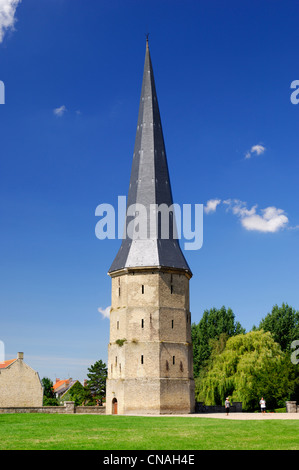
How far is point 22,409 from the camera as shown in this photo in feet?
112

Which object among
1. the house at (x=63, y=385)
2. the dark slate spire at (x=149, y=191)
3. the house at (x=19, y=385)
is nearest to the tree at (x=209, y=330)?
the house at (x=19, y=385)

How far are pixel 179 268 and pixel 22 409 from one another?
15842 mm

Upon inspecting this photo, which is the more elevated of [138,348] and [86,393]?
[138,348]

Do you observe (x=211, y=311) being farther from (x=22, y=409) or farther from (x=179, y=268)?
(x=22, y=409)

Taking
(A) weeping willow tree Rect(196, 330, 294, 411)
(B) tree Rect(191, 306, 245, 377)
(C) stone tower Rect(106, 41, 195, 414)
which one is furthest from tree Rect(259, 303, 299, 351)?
(C) stone tower Rect(106, 41, 195, 414)

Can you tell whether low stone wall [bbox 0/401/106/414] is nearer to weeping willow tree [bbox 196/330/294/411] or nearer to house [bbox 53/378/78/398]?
weeping willow tree [bbox 196/330/294/411]

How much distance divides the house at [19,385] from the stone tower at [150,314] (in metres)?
22.1

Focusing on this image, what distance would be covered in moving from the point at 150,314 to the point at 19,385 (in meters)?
27.4

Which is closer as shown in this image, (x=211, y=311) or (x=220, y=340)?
(x=220, y=340)

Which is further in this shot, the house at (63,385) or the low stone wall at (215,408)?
the house at (63,385)

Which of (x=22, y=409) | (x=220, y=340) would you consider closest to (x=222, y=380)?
(x=220, y=340)

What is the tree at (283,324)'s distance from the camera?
5909 cm

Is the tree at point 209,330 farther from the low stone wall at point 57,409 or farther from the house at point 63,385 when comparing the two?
the house at point 63,385

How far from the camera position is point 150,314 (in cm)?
3816
